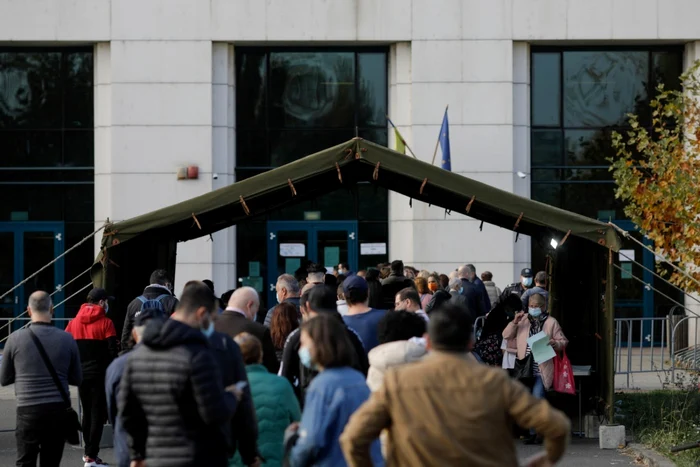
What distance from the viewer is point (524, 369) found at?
13.6 m

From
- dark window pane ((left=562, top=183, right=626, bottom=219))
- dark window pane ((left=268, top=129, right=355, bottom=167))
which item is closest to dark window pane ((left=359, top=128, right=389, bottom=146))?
dark window pane ((left=268, top=129, right=355, bottom=167))

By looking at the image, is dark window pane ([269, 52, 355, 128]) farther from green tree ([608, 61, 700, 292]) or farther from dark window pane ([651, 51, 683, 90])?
green tree ([608, 61, 700, 292])

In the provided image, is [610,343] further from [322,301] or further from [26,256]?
[26,256]

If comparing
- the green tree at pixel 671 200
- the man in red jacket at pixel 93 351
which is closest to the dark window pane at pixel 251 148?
the green tree at pixel 671 200

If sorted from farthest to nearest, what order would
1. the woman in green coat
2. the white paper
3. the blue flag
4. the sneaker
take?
the blue flag < the white paper < the sneaker < the woman in green coat

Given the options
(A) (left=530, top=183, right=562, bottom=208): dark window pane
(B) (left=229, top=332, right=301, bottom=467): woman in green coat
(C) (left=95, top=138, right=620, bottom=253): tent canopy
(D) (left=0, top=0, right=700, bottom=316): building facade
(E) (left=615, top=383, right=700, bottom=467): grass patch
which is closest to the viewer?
(B) (left=229, top=332, right=301, bottom=467): woman in green coat

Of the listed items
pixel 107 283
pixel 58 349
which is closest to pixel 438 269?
pixel 107 283

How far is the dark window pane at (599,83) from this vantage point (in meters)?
25.5

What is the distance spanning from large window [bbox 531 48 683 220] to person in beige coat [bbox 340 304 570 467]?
66.9 ft

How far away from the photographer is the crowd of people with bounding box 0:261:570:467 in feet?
17.0

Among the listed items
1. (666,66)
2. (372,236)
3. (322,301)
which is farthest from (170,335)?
(666,66)

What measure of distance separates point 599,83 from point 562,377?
13202 mm

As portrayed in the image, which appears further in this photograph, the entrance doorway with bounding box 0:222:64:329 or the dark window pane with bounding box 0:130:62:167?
the entrance doorway with bounding box 0:222:64:329

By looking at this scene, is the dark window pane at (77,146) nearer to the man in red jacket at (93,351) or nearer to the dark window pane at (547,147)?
the dark window pane at (547,147)
